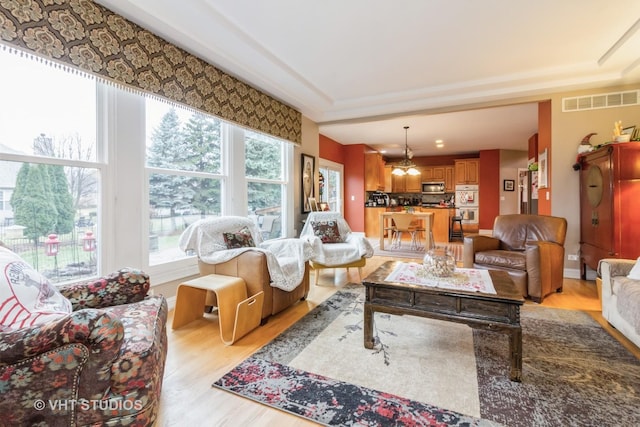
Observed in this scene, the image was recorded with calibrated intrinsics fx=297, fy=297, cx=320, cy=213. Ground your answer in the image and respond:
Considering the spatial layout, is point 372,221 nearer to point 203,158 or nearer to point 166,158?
point 203,158

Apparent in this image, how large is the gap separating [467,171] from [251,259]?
325 inches

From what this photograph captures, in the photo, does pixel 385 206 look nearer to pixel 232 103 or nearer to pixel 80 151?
pixel 232 103

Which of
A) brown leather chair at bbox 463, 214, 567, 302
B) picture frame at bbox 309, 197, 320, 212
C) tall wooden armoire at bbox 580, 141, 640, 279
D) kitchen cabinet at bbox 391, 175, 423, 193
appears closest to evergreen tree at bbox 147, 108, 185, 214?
picture frame at bbox 309, 197, 320, 212

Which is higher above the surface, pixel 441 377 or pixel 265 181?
pixel 265 181

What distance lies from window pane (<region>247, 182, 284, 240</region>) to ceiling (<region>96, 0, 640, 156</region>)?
131 cm

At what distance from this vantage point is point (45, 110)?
7.09 feet

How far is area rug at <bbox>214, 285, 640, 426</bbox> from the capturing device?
1.49 meters

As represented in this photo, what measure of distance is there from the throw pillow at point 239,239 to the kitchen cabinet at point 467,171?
7.79m

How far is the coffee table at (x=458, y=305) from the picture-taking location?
1727 millimetres

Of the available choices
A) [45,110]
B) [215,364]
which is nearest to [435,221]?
[215,364]

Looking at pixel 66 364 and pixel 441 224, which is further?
pixel 441 224

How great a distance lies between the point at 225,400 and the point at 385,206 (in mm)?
6754

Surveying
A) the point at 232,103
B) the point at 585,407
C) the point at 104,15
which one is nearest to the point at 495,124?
the point at 232,103

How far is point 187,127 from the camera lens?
3213 mm
